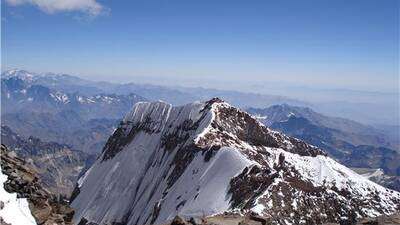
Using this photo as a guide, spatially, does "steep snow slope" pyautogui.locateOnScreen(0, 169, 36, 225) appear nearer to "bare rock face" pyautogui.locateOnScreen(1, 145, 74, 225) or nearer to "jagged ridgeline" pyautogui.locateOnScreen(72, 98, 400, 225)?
"bare rock face" pyautogui.locateOnScreen(1, 145, 74, 225)

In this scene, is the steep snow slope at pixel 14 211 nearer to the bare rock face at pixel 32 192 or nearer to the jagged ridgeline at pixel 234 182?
the bare rock face at pixel 32 192

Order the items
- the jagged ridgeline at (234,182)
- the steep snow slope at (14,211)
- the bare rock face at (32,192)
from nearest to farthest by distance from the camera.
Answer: the steep snow slope at (14,211) < the bare rock face at (32,192) < the jagged ridgeline at (234,182)

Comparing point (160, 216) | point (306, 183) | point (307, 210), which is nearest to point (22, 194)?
point (307, 210)

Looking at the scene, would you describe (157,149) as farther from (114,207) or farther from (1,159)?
(1,159)

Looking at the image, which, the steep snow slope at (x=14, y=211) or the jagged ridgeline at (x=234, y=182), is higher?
the steep snow slope at (x=14, y=211)

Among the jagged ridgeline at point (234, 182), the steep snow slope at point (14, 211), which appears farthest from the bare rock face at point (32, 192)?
the jagged ridgeline at point (234, 182)

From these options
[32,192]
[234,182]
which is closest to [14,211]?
[32,192]

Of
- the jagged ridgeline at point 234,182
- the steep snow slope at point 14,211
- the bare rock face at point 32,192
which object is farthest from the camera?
the jagged ridgeline at point 234,182

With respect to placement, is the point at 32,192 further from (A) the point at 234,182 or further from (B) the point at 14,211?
(A) the point at 234,182
